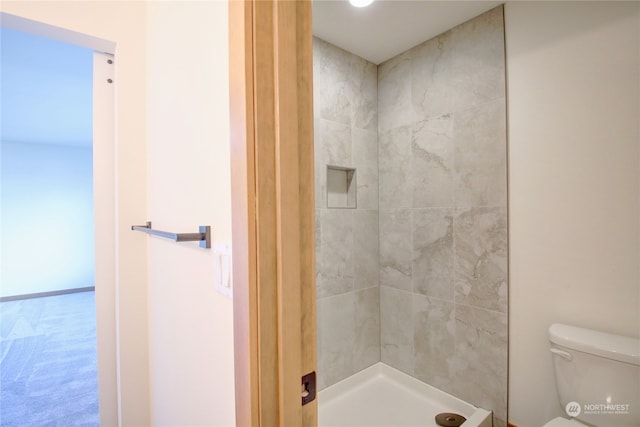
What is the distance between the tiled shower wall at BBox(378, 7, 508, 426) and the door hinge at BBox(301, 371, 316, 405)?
4.62 ft

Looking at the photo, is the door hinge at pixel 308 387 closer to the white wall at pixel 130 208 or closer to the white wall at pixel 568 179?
the white wall at pixel 130 208

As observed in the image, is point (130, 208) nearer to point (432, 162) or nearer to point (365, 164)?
point (365, 164)

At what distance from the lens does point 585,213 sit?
52.1 inches

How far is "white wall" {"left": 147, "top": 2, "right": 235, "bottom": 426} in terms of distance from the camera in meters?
0.65

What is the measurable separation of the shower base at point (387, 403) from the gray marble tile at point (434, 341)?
80 mm

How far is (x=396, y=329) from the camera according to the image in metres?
2.09

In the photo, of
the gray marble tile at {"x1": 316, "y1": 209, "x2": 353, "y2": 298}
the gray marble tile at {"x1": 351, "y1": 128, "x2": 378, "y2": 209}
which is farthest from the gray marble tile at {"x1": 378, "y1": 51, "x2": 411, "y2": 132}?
the gray marble tile at {"x1": 316, "y1": 209, "x2": 353, "y2": 298}

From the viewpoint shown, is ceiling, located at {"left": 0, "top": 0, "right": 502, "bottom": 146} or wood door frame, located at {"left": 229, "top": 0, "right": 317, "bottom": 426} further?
ceiling, located at {"left": 0, "top": 0, "right": 502, "bottom": 146}

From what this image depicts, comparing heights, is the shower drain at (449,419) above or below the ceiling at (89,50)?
below

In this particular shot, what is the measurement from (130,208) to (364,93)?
1.64m

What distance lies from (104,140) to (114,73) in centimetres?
30

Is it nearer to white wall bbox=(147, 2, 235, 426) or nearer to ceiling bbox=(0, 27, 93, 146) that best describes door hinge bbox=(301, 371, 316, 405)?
white wall bbox=(147, 2, 235, 426)

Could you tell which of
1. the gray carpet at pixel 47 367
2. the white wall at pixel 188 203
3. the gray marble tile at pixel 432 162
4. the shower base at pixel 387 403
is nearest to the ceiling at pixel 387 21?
the gray marble tile at pixel 432 162

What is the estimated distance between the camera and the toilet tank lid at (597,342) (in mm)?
1125
